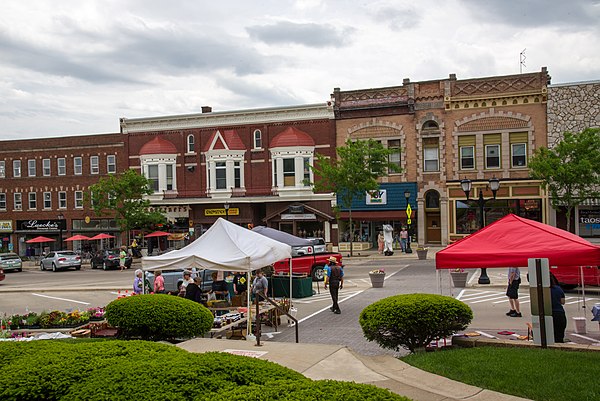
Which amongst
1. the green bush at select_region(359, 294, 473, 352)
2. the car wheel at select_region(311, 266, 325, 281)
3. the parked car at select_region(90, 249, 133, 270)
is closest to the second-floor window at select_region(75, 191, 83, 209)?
the parked car at select_region(90, 249, 133, 270)

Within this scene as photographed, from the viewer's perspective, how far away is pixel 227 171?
4812cm

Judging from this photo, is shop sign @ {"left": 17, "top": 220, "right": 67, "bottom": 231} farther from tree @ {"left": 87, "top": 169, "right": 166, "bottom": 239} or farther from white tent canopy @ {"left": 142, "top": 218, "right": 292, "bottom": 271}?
white tent canopy @ {"left": 142, "top": 218, "right": 292, "bottom": 271}

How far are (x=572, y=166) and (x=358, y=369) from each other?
28908 millimetres

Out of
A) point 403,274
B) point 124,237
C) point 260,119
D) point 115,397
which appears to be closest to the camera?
point 115,397

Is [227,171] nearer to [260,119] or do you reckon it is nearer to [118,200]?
[260,119]

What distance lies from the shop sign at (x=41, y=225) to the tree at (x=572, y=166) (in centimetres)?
3996

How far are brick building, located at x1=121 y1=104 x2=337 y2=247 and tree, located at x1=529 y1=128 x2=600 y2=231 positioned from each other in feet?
51.9

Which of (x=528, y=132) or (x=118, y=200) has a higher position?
(x=528, y=132)

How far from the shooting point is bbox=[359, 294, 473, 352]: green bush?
1091cm

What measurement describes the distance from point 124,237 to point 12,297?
2532 centimetres

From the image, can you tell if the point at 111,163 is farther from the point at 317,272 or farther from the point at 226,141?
the point at 317,272

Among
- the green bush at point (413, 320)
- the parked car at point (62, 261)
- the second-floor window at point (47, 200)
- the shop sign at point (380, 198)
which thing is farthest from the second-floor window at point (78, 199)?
the green bush at point (413, 320)

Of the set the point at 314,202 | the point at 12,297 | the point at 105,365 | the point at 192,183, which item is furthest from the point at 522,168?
the point at 105,365

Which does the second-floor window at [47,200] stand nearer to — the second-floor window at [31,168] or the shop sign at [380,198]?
the second-floor window at [31,168]
